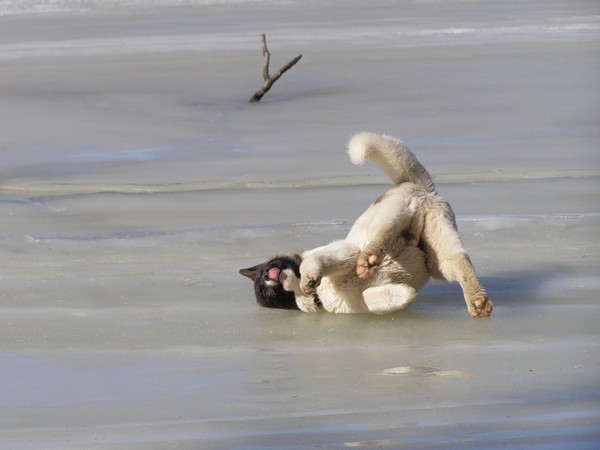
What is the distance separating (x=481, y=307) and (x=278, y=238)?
5.82 ft

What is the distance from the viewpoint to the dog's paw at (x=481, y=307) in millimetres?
4992

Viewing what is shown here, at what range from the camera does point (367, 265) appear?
5.10 m

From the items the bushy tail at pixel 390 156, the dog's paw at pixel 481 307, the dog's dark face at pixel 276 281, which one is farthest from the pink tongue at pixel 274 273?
the dog's paw at pixel 481 307

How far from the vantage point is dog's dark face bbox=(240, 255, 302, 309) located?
5.32m

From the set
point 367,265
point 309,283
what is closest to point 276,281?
point 309,283

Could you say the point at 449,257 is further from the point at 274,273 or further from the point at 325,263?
the point at 274,273

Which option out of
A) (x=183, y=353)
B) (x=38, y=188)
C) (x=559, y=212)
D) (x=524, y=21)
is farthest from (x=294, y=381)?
(x=524, y=21)

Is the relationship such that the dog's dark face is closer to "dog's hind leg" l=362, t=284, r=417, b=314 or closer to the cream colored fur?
the cream colored fur

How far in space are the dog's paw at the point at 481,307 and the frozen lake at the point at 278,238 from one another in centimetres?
9

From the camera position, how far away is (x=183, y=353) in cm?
484

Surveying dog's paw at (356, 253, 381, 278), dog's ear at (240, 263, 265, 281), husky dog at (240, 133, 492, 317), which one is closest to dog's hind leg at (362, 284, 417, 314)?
husky dog at (240, 133, 492, 317)

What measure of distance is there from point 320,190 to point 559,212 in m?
1.57

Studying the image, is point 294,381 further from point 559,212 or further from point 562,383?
point 559,212

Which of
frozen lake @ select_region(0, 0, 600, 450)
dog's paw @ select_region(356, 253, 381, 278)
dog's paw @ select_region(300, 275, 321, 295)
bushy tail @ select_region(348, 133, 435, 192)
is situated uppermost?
bushy tail @ select_region(348, 133, 435, 192)
